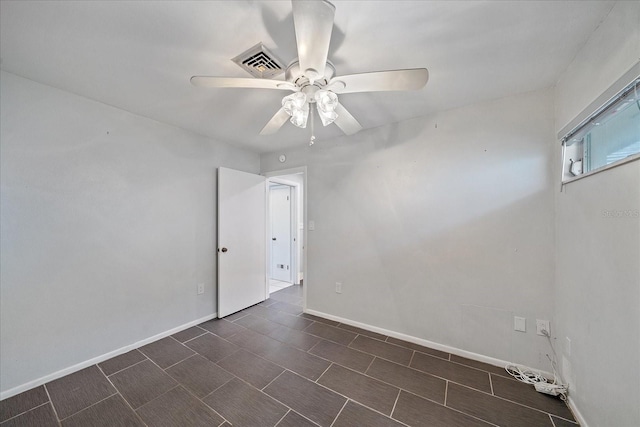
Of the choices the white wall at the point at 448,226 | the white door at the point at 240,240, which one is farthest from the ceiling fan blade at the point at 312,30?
the white door at the point at 240,240

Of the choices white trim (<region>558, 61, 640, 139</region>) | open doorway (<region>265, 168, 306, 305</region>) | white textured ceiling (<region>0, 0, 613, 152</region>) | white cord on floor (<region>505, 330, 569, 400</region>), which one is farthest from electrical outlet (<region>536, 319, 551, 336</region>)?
open doorway (<region>265, 168, 306, 305</region>)

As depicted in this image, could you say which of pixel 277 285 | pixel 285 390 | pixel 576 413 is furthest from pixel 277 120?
pixel 277 285

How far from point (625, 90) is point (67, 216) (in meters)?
3.61

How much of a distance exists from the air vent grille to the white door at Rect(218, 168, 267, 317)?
1613 mm

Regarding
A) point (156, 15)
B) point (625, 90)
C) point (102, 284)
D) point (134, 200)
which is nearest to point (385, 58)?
point (625, 90)

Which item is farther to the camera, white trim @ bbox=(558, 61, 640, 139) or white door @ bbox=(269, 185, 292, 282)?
white door @ bbox=(269, 185, 292, 282)

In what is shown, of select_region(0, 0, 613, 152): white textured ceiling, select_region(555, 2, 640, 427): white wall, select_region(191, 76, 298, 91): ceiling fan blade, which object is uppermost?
select_region(0, 0, 613, 152): white textured ceiling

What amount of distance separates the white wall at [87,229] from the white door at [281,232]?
2.05 metres

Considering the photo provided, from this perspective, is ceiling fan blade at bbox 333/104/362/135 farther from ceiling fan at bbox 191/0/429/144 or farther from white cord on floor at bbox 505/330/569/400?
white cord on floor at bbox 505/330/569/400

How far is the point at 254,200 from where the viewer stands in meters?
3.35

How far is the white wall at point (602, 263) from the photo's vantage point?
3.31ft

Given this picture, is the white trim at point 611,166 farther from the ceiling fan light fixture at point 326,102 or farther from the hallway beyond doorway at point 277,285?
the hallway beyond doorway at point 277,285

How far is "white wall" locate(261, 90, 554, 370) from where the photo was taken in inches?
72.1

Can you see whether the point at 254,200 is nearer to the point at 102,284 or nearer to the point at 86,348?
the point at 102,284
